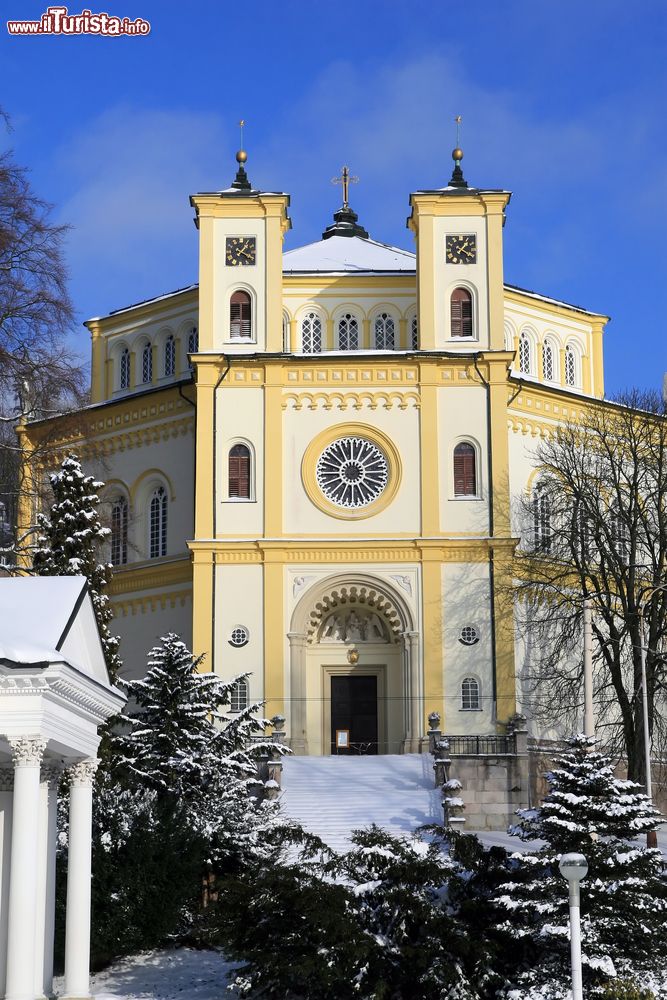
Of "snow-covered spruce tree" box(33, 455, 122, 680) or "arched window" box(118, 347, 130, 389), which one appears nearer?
"snow-covered spruce tree" box(33, 455, 122, 680)

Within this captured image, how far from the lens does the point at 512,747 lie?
4231 centimetres

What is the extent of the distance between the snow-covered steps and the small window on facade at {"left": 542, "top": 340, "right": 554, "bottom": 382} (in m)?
16.9

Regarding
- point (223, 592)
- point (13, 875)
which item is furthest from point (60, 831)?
point (223, 592)

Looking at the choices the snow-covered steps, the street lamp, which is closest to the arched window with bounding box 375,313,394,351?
the snow-covered steps

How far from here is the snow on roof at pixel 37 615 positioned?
21.5 meters

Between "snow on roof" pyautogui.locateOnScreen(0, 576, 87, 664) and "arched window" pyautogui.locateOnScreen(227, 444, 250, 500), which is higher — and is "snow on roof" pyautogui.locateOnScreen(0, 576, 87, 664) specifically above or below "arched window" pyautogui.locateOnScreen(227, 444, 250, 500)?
below

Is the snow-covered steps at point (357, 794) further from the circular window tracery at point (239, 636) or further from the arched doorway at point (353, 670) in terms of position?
the circular window tracery at point (239, 636)

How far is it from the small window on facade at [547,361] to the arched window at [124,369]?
1448 cm

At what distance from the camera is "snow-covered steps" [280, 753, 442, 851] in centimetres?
3806

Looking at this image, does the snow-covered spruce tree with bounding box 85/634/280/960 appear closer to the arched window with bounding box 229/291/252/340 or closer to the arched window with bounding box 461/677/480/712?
the arched window with bounding box 461/677/480/712

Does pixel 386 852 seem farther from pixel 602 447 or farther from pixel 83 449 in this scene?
pixel 602 447

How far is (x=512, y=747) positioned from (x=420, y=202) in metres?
18.0

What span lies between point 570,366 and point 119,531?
16934 millimetres

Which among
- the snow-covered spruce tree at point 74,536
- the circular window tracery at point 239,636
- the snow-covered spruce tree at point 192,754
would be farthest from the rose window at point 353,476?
the snow-covered spruce tree at point 74,536
